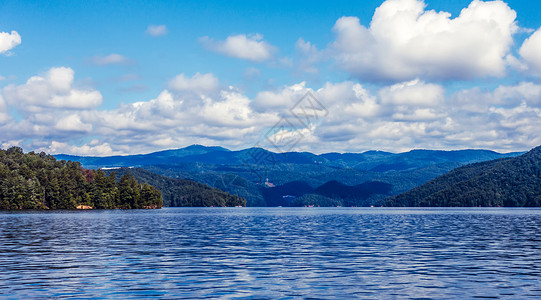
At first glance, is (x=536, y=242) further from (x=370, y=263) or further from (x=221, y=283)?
(x=221, y=283)

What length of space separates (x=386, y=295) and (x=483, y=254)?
89.2 feet

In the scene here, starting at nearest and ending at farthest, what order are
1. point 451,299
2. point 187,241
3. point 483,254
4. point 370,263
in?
point 451,299 < point 370,263 < point 483,254 < point 187,241

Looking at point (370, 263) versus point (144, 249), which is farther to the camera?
point (144, 249)

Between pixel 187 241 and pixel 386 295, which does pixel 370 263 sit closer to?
pixel 386 295

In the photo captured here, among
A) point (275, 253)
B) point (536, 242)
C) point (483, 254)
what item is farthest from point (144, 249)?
point (536, 242)

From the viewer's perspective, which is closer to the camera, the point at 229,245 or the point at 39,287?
the point at 39,287

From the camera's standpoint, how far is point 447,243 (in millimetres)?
67812

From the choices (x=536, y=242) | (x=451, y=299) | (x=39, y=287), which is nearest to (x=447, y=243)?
(x=536, y=242)

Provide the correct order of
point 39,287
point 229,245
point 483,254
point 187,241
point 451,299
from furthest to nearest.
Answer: point 187,241, point 229,245, point 483,254, point 39,287, point 451,299

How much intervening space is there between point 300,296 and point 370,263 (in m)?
17.2

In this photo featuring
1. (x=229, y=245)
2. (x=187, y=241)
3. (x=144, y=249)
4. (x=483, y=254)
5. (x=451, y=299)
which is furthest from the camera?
(x=187, y=241)

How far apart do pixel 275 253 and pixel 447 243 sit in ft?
81.3

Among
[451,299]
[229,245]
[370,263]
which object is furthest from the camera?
[229,245]

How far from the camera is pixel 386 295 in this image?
105 ft
